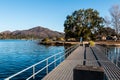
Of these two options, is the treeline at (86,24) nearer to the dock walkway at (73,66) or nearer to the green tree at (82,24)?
the green tree at (82,24)

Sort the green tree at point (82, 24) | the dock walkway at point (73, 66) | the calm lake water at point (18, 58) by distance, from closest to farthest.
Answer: the dock walkway at point (73, 66)
the calm lake water at point (18, 58)
the green tree at point (82, 24)

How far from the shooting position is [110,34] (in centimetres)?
10619

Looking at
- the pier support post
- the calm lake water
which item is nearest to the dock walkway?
the pier support post

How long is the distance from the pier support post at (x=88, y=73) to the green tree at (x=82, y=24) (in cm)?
7970

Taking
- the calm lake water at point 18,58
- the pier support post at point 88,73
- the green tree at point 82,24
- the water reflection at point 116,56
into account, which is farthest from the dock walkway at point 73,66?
the green tree at point 82,24

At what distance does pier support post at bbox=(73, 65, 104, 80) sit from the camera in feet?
26.2

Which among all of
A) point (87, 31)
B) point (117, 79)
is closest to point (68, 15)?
point (87, 31)

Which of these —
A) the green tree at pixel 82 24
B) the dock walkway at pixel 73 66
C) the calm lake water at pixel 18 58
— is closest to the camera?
the dock walkway at pixel 73 66

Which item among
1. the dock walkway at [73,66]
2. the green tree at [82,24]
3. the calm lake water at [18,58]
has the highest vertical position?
the green tree at [82,24]

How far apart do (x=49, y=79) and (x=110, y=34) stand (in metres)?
99.3

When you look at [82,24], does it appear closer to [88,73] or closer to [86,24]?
[86,24]

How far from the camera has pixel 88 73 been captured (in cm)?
819

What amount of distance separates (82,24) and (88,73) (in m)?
84.6

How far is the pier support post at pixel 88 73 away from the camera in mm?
8000
